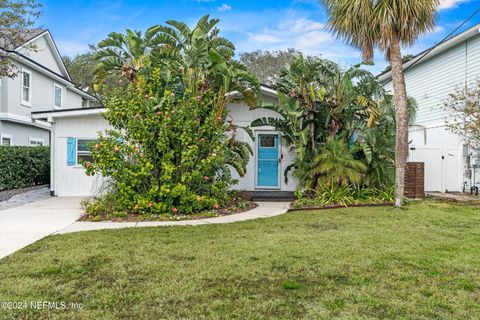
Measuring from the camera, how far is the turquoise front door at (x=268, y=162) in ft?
40.9

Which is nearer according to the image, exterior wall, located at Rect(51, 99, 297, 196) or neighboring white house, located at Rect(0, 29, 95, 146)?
exterior wall, located at Rect(51, 99, 297, 196)

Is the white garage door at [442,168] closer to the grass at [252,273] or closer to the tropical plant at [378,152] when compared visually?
the tropical plant at [378,152]

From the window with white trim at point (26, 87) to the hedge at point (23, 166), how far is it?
118 inches

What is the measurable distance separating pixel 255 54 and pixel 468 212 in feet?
93.7

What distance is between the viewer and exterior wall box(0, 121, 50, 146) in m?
15.9

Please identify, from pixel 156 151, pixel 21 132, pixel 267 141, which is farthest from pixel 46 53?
pixel 156 151

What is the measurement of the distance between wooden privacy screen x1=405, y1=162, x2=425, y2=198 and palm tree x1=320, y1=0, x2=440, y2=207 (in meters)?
2.86

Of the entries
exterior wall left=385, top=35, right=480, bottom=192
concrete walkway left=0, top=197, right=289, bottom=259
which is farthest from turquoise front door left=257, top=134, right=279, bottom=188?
exterior wall left=385, top=35, right=480, bottom=192

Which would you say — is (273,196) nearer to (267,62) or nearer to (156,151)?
(156,151)

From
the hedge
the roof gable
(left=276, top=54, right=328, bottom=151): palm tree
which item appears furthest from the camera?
the roof gable

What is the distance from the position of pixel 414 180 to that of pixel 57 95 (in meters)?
18.1

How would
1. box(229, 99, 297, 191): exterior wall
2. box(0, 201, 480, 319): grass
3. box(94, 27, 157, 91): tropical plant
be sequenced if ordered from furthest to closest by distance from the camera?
1. box(229, 99, 297, 191): exterior wall
2. box(94, 27, 157, 91): tropical plant
3. box(0, 201, 480, 319): grass

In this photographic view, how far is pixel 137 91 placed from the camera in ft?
28.0

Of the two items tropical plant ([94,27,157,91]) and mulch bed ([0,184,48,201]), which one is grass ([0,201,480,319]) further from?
mulch bed ([0,184,48,201])
